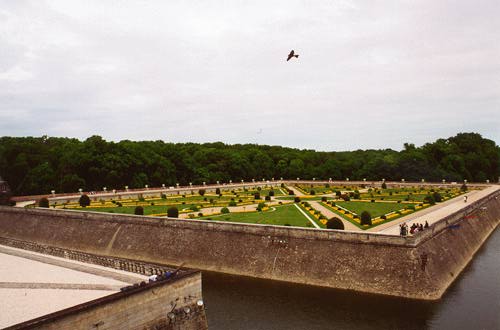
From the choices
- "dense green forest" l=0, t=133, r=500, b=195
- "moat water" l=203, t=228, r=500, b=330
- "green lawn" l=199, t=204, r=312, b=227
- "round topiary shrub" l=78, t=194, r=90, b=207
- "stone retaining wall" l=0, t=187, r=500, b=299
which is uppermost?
"dense green forest" l=0, t=133, r=500, b=195

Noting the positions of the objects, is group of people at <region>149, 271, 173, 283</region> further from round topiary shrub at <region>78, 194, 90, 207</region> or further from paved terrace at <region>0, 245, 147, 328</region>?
round topiary shrub at <region>78, 194, 90, 207</region>

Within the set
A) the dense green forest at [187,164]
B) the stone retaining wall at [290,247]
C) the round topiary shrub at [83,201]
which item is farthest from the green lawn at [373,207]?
the dense green forest at [187,164]

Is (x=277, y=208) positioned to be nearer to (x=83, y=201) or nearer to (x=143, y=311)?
(x=83, y=201)

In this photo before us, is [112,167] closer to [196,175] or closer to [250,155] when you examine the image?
[196,175]

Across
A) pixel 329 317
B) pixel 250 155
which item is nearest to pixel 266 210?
pixel 329 317

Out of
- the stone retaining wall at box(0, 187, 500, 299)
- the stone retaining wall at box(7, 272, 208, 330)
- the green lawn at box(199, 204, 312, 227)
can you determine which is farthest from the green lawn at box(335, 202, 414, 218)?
the stone retaining wall at box(7, 272, 208, 330)

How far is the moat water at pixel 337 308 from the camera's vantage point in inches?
821

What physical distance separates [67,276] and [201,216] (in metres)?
19.9

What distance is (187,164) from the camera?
8162 cm

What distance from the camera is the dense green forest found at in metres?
63.2

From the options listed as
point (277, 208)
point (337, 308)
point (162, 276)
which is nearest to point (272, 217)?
point (277, 208)

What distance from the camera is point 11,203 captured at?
162 feet

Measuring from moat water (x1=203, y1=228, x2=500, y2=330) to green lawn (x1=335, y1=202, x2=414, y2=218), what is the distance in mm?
15274

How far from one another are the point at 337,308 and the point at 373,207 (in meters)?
26.1
